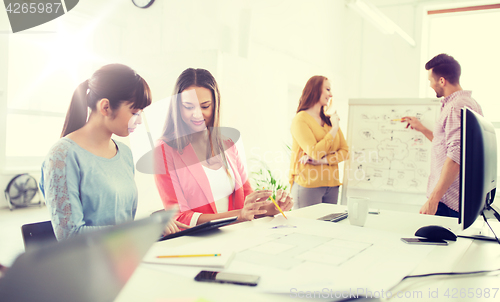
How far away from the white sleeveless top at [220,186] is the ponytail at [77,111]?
56 cm

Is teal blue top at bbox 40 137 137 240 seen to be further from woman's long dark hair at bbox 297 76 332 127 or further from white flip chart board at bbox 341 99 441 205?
white flip chart board at bbox 341 99 441 205

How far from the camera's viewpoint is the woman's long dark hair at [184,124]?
4.94 ft

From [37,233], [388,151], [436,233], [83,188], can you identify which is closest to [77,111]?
[83,188]

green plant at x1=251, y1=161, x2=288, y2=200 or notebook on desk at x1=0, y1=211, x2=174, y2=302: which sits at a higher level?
notebook on desk at x1=0, y1=211, x2=174, y2=302

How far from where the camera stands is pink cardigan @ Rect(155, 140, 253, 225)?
55.1 inches

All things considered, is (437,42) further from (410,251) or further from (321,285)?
(321,285)

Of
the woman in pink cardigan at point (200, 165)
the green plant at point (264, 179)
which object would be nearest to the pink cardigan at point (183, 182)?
the woman in pink cardigan at point (200, 165)

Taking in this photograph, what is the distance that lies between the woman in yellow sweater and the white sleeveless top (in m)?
1.06

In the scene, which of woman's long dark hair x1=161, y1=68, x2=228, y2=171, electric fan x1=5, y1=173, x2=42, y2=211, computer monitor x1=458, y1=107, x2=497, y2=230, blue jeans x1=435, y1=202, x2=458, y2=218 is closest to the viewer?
computer monitor x1=458, y1=107, x2=497, y2=230

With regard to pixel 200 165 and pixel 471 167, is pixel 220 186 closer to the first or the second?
pixel 200 165

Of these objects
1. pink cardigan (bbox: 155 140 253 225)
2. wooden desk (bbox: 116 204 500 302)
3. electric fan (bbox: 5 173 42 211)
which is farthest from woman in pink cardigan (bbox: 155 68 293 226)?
electric fan (bbox: 5 173 42 211)

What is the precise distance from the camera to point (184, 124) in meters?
1.55

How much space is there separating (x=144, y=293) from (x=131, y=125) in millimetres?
814

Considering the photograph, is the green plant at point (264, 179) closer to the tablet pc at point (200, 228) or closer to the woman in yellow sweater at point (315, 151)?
the woman in yellow sweater at point (315, 151)
